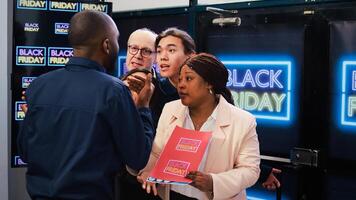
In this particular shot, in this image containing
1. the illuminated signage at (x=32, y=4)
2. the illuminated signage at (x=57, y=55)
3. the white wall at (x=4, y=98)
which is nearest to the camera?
the illuminated signage at (x=32, y=4)

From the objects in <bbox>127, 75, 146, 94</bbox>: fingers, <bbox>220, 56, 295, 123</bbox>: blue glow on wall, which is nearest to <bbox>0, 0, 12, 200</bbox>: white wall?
<bbox>220, 56, 295, 123</bbox>: blue glow on wall

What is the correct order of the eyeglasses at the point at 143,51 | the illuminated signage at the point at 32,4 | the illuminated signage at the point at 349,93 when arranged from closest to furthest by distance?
the illuminated signage at the point at 349,93, the eyeglasses at the point at 143,51, the illuminated signage at the point at 32,4

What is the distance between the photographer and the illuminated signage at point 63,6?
13.2 ft

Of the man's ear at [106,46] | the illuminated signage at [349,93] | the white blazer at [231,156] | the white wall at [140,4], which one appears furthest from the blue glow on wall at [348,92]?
the white wall at [140,4]

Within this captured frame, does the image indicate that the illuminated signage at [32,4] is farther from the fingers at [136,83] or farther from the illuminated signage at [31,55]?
the fingers at [136,83]

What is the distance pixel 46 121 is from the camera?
75.2 inches

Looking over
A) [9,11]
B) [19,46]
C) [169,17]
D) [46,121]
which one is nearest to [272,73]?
[169,17]

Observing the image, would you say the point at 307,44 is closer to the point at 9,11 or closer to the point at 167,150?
the point at 167,150

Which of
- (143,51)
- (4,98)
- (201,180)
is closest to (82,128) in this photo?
(201,180)

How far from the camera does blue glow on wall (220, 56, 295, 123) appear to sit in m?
3.00

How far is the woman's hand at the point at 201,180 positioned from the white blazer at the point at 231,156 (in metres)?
0.02

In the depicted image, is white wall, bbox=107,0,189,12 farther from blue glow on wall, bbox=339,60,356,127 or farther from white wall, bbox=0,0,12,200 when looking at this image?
blue glow on wall, bbox=339,60,356,127

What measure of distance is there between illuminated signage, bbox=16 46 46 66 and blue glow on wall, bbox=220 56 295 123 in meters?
1.63

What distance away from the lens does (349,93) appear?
2762 mm
